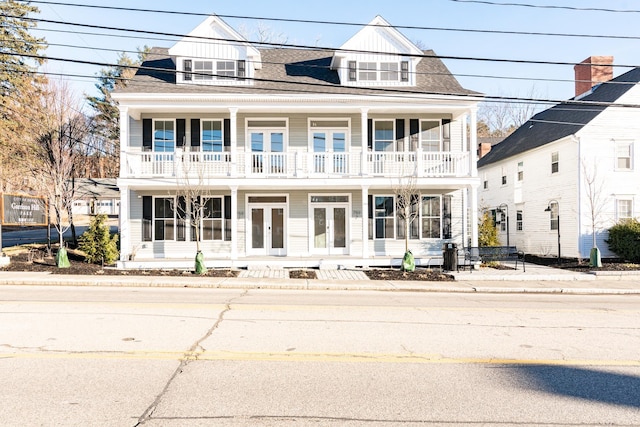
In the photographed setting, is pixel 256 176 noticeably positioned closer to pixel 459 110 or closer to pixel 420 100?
pixel 420 100

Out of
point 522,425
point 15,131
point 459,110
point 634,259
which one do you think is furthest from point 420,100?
point 15,131

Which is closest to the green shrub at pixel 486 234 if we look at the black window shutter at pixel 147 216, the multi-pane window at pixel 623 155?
the multi-pane window at pixel 623 155

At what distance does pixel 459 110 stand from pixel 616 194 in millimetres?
8848

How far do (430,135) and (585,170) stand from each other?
7.48 meters

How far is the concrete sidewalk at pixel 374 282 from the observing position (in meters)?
13.6

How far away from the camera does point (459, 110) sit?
18688 millimetres

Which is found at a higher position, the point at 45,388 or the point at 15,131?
the point at 15,131

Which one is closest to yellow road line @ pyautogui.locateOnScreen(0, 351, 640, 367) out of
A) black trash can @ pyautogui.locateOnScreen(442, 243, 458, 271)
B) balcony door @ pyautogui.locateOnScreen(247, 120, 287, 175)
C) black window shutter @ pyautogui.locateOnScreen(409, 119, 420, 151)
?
black trash can @ pyautogui.locateOnScreen(442, 243, 458, 271)

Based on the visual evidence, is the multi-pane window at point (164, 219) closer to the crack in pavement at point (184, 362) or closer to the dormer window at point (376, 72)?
the dormer window at point (376, 72)

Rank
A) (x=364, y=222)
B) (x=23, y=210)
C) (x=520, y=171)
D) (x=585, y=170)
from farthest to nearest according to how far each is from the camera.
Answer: (x=520, y=171) < (x=585, y=170) < (x=23, y=210) < (x=364, y=222)

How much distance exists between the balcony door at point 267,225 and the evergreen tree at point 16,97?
949 inches

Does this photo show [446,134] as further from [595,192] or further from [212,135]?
[212,135]

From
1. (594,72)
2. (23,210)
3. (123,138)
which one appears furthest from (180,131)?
(594,72)

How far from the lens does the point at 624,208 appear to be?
67.7ft
